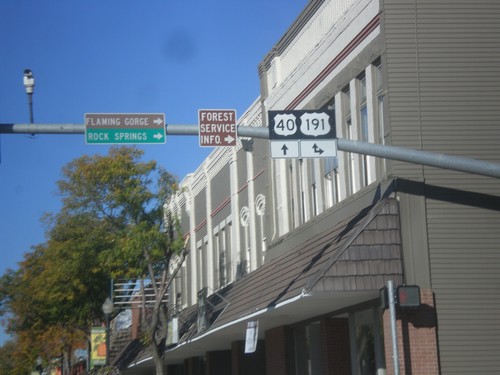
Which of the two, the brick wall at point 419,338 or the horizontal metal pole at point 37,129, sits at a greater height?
the horizontal metal pole at point 37,129

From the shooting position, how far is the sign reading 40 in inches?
571

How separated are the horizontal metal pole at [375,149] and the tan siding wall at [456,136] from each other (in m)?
3.70

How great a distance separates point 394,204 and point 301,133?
3458 millimetres

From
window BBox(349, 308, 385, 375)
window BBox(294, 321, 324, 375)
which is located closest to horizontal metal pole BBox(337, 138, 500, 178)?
window BBox(349, 308, 385, 375)

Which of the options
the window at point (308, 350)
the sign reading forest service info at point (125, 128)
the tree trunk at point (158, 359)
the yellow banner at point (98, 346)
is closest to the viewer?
the sign reading forest service info at point (125, 128)

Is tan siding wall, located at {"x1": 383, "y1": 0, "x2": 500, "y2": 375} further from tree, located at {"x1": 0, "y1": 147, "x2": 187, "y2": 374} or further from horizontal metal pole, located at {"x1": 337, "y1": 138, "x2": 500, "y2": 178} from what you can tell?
tree, located at {"x1": 0, "y1": 147, "x2": 187, "y2": 374}

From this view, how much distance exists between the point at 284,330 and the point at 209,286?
10759 millimetres

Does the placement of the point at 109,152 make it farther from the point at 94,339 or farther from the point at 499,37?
the point at 499,37

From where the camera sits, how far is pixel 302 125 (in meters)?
14.7

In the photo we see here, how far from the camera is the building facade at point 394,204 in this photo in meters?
16.9

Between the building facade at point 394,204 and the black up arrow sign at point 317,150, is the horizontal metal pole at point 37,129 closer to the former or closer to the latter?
the black up arrow sign at point 317,150

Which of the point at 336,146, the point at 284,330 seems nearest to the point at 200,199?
the point at 284,330

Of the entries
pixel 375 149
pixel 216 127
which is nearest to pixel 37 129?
pixel 216 127

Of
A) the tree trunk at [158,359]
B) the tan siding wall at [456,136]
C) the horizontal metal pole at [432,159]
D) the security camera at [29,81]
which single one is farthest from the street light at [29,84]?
the tree trunk at [158,359]
